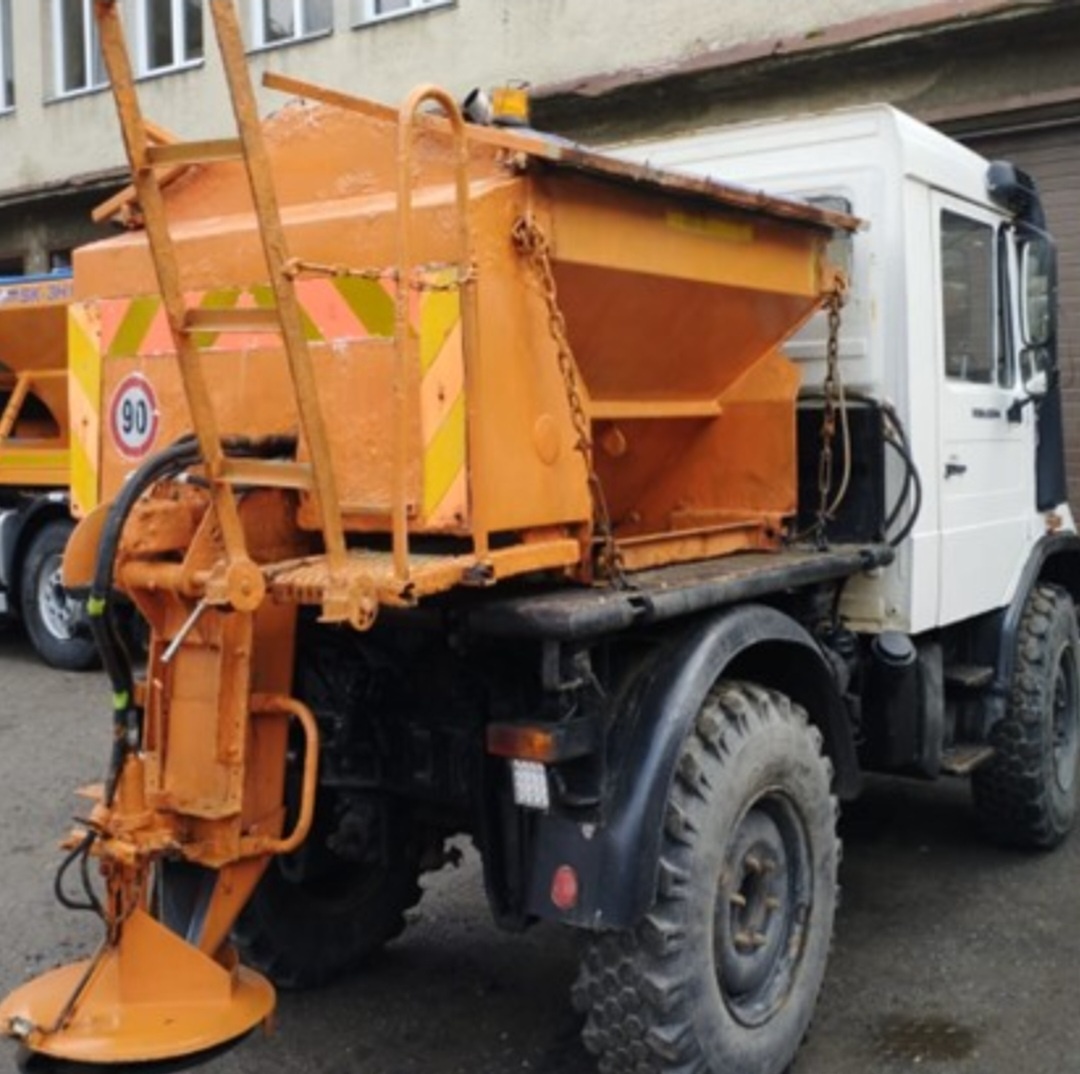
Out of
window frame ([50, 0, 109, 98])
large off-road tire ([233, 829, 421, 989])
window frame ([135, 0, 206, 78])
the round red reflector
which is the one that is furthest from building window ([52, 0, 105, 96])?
the round red reflector

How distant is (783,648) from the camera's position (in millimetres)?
3943

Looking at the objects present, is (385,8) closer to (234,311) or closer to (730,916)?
(234,311)

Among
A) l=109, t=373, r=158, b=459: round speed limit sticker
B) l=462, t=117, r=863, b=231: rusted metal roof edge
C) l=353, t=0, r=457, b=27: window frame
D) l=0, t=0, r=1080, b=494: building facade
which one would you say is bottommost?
l=109, t=373, r=158, b=459: round speed limit sticker

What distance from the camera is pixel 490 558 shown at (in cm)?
313

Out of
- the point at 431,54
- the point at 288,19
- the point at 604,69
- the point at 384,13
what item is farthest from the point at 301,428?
the point at 288,19

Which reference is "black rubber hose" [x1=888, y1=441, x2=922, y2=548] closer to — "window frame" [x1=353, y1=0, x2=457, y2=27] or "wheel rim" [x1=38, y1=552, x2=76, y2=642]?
"wheel rim" [x1=38, y1=552, x2=76, y2=642]

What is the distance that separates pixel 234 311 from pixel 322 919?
2.20 m

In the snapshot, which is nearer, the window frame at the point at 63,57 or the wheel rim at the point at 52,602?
the wheel rim at the point at 52,602

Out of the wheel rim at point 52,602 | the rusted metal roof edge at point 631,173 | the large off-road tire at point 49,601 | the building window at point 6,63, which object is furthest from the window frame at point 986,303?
the building window at point 6,63

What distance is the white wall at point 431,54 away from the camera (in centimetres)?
1079

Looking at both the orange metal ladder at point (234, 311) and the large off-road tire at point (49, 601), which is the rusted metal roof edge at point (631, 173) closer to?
the orange metal ladder at point (234, 311)

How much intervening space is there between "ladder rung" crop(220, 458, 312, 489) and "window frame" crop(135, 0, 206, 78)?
1362cm

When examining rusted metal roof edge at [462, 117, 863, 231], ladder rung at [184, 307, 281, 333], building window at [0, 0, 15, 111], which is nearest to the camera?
ladder rung at [184, 307, 281, 333]

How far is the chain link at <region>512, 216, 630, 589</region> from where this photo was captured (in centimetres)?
324
